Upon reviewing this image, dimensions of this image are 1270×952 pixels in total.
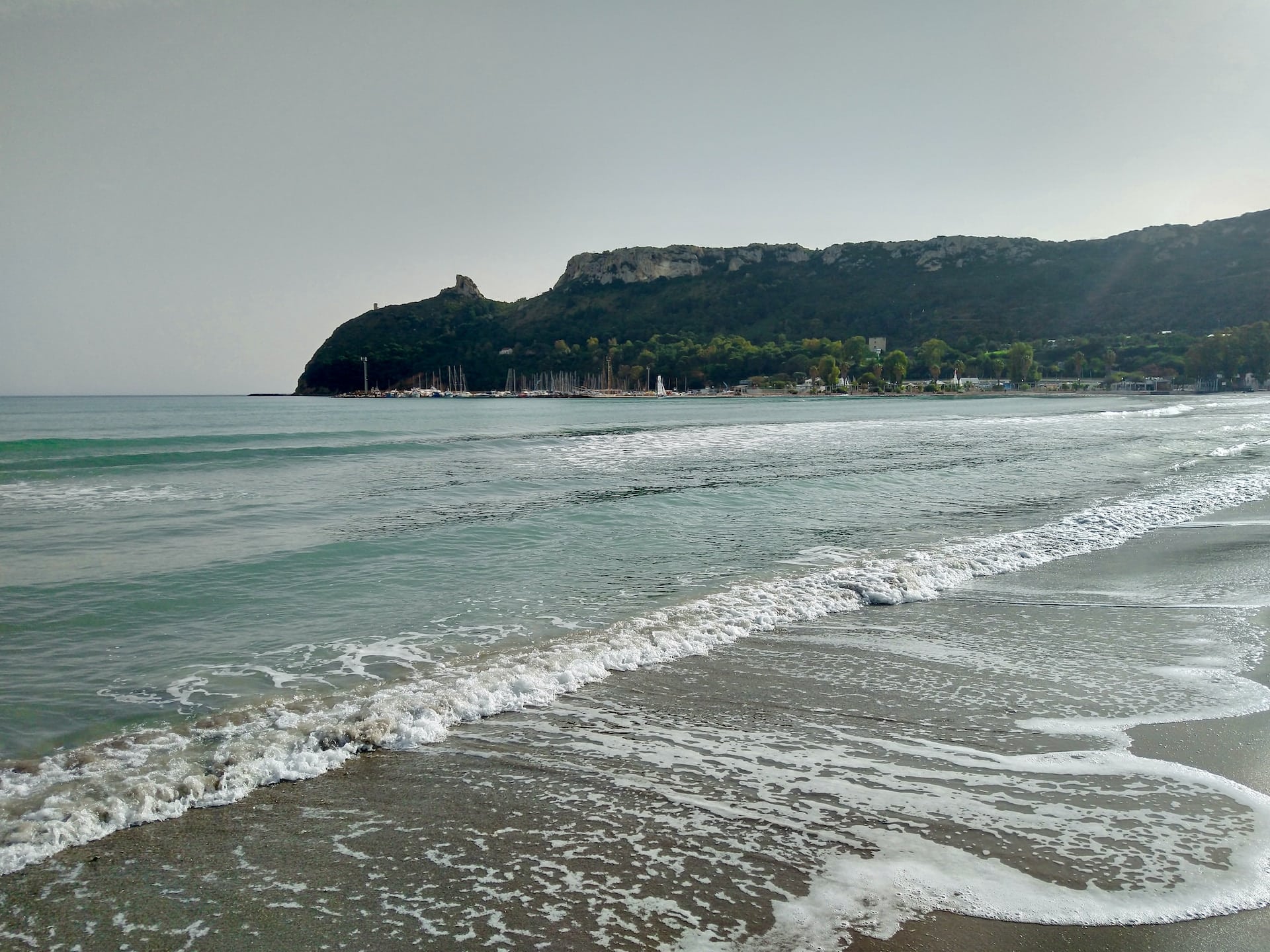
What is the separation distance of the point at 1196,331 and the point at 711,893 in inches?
6768

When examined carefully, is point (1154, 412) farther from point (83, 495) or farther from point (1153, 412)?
point (83, 495)

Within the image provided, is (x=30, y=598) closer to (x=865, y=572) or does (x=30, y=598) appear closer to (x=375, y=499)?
(x=375, y=499)

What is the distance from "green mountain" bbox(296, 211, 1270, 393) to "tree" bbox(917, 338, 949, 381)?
10178mm

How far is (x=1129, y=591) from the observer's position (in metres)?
9.28

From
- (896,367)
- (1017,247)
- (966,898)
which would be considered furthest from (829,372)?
(966,898)

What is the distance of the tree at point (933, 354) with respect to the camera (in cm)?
15400

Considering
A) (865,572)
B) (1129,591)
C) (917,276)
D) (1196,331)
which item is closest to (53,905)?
(865,572)

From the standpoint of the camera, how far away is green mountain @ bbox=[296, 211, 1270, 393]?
150875mm

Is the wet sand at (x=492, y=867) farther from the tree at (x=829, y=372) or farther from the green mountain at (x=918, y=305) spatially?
the green mountain at (x=918, y=305)

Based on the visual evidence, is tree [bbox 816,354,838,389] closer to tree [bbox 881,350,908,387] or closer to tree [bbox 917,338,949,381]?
tree [bbox 881,350,908,387]

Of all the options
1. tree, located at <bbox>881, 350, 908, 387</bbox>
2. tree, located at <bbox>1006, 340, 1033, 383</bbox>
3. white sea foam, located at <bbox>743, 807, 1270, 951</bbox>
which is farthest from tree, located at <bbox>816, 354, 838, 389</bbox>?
white sea foam, located at <bbox>743, 807, 1270, 951</bbox>

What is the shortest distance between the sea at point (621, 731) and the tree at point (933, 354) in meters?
151

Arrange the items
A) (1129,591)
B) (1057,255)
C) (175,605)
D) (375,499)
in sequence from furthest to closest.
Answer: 1. (1057,255)
2. (375,499)
3. (1129,591)
4. (175,605)

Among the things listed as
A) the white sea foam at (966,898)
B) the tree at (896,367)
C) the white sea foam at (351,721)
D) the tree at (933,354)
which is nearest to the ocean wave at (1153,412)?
the white sea foam at (351,721)
